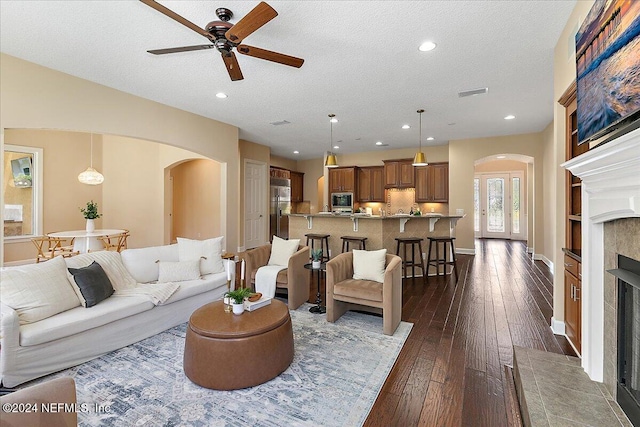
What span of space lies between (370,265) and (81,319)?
9.40 feet

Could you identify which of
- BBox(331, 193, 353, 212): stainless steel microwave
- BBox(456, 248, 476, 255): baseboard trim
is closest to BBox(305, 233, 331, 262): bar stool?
BBox(331, 193, 353, 212): stainless steel microwave

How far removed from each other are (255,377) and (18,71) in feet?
14.8

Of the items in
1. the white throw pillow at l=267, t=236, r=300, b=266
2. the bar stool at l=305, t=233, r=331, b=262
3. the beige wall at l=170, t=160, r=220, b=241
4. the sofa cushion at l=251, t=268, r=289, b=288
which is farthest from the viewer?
the beige wall at l=170, t=160, r=220, b=241

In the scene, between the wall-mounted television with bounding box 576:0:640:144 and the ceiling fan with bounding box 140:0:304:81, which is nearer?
the wall-mounted television with bounding box 576:0:640:144

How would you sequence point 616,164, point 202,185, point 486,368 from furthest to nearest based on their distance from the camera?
point 202,185 < point 486,368 < point 616,164

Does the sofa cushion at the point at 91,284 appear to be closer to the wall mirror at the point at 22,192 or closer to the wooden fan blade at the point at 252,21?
the wooden fan blade at the point at 252,21

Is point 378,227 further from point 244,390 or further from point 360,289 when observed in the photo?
point 244,390

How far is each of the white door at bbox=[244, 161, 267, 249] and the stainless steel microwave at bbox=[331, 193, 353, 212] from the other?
89.1 inches

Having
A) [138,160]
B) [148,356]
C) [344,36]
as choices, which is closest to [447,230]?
[344,36]

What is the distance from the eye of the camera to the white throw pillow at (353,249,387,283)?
138 inches

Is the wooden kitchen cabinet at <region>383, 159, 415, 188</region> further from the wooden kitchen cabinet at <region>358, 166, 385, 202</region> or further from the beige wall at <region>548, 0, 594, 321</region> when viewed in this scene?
the beige wall at <region>548, 0, 594, 321</region>

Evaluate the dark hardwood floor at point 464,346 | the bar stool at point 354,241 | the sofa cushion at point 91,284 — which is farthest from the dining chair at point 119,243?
the dark hardwood floor at point 464,346

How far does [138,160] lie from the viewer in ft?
23.9

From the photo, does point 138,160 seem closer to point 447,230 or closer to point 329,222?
point 329,222
